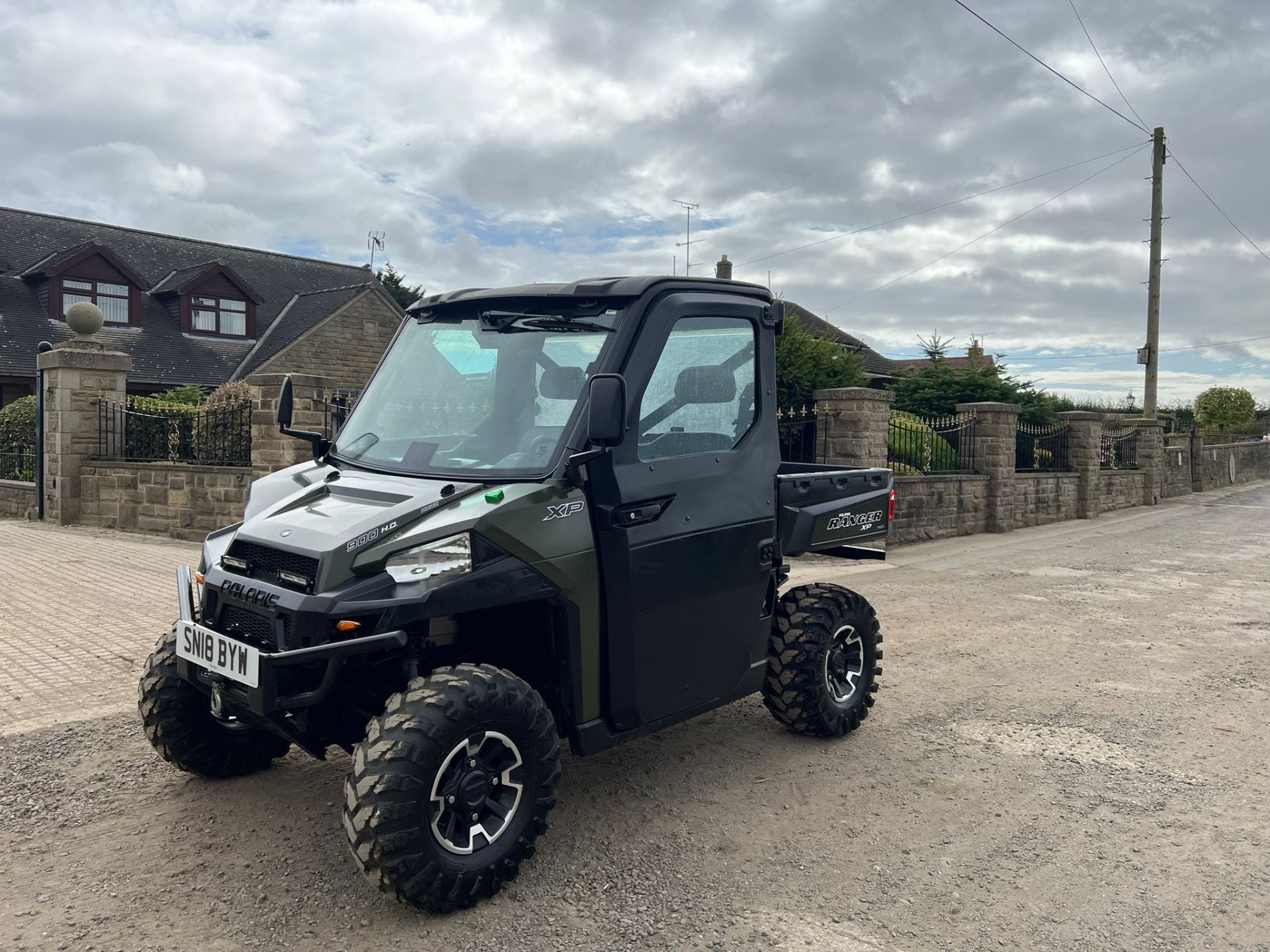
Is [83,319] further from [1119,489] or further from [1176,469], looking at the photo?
[1176,469]

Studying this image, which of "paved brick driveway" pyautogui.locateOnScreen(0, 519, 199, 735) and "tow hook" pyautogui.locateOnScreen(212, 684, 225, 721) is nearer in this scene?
"tow hook" pyautogui.locateOnScreen(212, 684, 225, 721)

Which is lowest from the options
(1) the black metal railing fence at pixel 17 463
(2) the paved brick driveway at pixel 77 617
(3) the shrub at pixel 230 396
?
(2) the paved brick driveway at pixel 77 617

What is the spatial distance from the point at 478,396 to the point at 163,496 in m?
10.6

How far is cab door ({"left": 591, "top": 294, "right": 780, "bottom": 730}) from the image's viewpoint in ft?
12.6

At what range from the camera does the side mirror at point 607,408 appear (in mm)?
3480

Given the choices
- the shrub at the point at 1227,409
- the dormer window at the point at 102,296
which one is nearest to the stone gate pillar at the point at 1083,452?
the dormer window at the point at 102,296

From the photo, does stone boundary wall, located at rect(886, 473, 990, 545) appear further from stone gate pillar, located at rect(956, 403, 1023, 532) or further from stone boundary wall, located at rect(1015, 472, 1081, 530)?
stone boundary wall, located at rect(1015, 472, 1081, 530)

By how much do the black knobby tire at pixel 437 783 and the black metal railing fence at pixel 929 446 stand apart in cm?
1069

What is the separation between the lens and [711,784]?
4.52m

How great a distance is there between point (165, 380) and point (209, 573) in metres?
24.5

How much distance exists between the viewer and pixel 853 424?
1276 centimetres

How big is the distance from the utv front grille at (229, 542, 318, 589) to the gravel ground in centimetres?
111

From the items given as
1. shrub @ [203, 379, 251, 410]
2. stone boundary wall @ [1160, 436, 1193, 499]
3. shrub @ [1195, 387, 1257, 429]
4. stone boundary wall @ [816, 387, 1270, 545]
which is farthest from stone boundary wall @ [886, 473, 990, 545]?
shrub @ [1195, 387, 1257, 429]

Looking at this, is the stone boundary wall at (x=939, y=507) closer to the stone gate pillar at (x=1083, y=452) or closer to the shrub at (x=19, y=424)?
the stone gate pillar at (x=1083, y=452)
